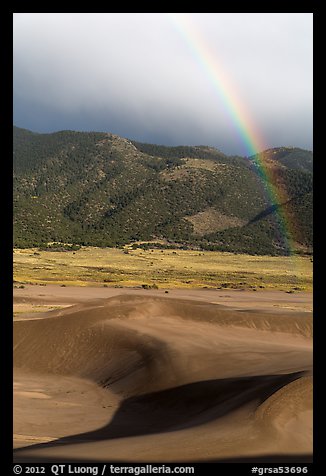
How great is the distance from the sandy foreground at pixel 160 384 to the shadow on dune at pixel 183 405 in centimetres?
6

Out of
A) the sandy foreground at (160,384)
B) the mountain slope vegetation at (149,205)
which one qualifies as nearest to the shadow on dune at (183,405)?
the sandy foreground at (160,384)

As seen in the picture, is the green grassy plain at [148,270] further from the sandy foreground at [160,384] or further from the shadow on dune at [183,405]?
the shadow on dune at [183,405]

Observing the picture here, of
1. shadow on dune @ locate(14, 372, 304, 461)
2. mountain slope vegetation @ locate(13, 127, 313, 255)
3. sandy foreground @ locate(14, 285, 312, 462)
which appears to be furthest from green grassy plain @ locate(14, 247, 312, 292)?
shadow on dune @ locate(14, 372, 304, 461)

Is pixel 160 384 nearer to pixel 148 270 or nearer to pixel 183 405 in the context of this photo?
pixel 183 405

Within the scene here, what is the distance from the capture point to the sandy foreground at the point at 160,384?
30.3 feet

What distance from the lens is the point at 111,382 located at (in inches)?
805

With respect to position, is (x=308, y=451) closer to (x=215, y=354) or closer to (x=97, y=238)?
(x=215, y=354)

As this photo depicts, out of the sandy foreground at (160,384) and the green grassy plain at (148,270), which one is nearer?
the sandy foreground at (160,384)

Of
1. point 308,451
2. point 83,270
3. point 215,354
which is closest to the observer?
point 308,451

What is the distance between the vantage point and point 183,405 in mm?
15422
